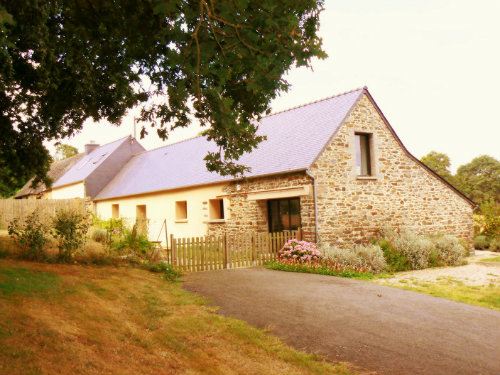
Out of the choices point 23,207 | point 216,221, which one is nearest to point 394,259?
point 216,221

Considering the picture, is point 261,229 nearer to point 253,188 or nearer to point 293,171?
point 253,188

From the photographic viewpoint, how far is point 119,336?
5004 millimetres

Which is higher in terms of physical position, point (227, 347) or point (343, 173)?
point (343, 173)

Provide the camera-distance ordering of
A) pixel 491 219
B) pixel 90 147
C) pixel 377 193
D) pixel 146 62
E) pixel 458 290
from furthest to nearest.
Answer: pixel 90 147, pixel 491 219, pixel 377 193, pixel 458 290, pixel 146 62

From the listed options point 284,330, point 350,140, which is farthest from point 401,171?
point 284,330

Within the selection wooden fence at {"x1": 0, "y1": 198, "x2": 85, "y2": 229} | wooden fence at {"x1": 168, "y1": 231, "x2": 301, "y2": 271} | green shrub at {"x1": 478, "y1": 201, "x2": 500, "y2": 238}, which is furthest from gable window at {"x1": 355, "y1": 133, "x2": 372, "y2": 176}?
wooden fence at {"x1": 0, "y1": 198, "x2": 85, "y2": 229}

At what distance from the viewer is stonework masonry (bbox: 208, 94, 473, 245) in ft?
44.0

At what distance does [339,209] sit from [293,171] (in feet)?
6.70

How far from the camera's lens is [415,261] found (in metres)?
12.9

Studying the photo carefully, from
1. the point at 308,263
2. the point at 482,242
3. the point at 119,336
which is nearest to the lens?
the point at 119,336

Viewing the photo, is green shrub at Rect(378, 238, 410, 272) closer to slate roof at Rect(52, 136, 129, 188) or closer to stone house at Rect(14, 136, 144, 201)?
stone house at Rect(14, 136, 144, 201)

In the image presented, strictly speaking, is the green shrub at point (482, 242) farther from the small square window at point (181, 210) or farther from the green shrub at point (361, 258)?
the small square window at point (181, 210)

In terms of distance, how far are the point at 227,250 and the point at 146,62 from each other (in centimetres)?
657

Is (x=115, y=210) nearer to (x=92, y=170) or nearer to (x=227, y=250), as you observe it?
(x=92, y=170)
